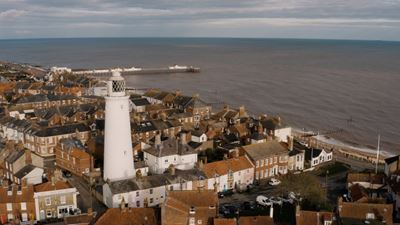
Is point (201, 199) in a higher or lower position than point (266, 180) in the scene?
higher

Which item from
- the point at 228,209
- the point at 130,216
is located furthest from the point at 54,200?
the point at 228,209

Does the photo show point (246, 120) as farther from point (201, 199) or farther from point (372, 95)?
point (372, 95)

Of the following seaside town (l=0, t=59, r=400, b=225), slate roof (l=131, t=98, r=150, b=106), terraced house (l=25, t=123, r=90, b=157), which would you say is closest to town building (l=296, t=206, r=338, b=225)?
seaside town (l=0, t=59, r=400, b=225)

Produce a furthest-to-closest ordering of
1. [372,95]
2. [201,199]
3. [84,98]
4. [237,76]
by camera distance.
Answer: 1. [237,76]
2. [372,95]
3. [84,98]
4. [201,199]

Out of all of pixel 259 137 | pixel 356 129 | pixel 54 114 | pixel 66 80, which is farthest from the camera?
pixel 66 80

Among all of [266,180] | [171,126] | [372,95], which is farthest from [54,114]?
[372,95]

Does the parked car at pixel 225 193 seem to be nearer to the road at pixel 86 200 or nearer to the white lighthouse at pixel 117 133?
the white lighthouse at pixel 117 133

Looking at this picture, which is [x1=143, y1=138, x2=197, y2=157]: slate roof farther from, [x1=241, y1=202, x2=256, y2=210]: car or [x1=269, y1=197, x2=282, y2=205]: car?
[x1=269, y1=197, x2=282, y2=205]: car
